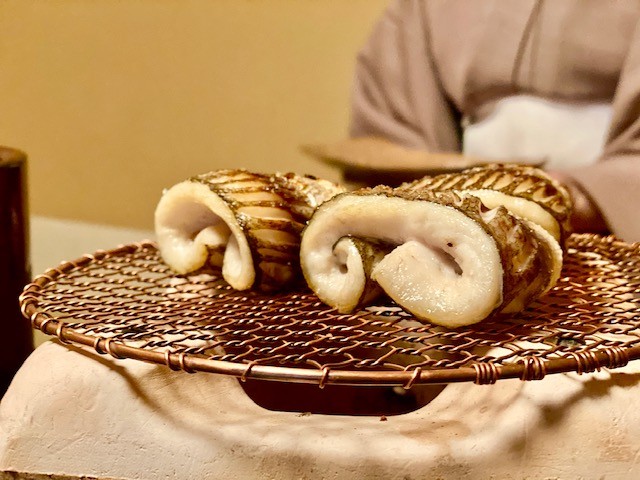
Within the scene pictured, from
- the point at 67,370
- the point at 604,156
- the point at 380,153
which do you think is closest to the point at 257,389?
the point at 67,370

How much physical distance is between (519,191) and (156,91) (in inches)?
107

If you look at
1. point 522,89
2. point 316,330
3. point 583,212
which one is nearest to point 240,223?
point 316,330

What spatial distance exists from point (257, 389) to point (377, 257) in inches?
15.8

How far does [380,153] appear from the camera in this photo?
2.16m

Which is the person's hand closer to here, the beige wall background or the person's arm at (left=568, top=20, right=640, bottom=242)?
the person's arm at (left=568, top=20, right=640, bottom=242)

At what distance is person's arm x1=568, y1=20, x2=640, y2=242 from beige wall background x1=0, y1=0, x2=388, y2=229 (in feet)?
5.07

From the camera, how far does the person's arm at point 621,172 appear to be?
72.2 inches

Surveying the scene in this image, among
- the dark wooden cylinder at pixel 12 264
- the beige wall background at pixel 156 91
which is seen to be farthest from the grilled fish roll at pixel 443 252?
the beige wall background at pixel 156 91

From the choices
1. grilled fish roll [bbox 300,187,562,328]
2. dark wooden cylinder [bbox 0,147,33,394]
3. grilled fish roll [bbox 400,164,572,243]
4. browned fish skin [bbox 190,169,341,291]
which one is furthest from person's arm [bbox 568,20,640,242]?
dark wooden cylinder [bbox 0,147,33,394]

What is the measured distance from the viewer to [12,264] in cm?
148

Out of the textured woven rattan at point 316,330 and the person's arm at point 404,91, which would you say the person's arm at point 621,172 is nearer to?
the textured woven rattan at point 316,330

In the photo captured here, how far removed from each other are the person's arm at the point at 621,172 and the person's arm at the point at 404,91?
64 cm

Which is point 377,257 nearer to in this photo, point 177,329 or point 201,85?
point 177,329

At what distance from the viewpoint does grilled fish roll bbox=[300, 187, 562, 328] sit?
3.23 feet
